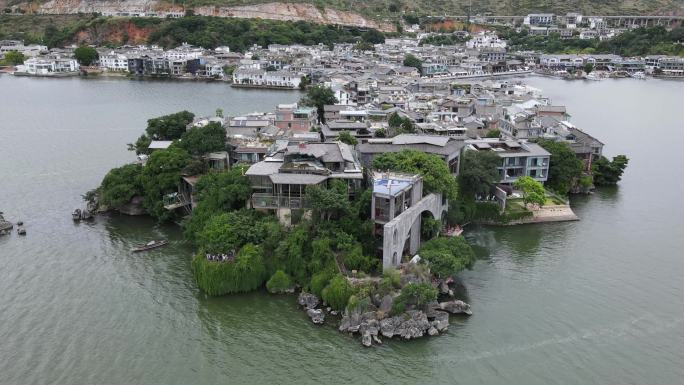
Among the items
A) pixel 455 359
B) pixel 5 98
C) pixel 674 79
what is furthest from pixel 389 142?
pixel 674 79

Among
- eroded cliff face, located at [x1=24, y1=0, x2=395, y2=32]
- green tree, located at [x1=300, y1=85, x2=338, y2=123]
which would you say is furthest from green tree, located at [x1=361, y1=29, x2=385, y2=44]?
green tree, located at [x1=300, y1=85, x2=338, y2=123]

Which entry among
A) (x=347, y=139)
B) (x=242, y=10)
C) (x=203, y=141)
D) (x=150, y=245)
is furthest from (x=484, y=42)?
(x=150, y=245)

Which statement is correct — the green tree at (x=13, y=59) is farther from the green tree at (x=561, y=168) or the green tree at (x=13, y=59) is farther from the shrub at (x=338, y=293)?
the shrub at (x=338, y=293)

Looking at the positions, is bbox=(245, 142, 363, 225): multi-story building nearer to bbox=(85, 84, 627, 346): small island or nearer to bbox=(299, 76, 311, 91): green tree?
bbox=(85, 84, 627, 346): small island

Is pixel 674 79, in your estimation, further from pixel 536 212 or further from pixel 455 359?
pixel 455 359

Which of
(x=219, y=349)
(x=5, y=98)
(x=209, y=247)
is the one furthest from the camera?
(x=5, y=98)

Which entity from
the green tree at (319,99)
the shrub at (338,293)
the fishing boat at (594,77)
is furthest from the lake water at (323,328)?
the fishing boat at (594,77)
